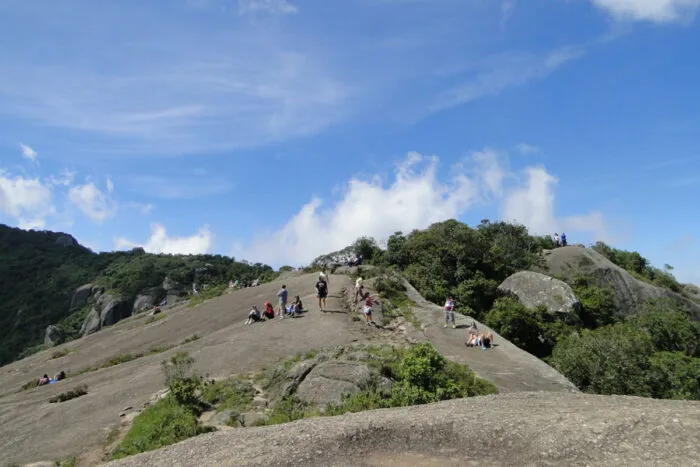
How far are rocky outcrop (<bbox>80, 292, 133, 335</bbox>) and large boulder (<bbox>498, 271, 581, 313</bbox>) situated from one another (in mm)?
51054

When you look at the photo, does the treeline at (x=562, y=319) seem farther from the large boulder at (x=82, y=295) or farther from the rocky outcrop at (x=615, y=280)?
the large boulder at (x=82, y=295)

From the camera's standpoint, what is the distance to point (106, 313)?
64.4 meters

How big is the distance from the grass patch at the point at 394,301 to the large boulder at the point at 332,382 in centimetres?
850

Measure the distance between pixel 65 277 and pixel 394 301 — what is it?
264 ft

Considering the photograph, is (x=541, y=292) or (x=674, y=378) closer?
(x=674, y=378)

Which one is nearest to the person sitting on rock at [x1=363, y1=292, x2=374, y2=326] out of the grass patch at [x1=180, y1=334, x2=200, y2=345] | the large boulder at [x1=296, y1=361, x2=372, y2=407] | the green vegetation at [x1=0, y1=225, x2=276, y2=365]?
the large boulder at [x1=296, y1=361, x2=372, y2=407]

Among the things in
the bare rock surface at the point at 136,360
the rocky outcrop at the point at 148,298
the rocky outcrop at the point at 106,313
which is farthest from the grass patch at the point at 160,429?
the rocky outcrop at the point at 106,313

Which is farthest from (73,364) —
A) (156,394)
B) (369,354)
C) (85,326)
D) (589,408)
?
(85,326)

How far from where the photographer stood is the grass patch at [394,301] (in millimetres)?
24750

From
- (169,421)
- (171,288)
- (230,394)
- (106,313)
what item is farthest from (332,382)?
(171,288)

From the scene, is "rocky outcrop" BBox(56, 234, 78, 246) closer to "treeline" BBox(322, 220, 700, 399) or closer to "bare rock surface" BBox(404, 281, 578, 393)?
"treeline" BBox(322, 220, 700, 399)

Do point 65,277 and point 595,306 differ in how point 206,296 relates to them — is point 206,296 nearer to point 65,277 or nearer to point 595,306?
point 595,306

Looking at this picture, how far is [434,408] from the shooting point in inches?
478

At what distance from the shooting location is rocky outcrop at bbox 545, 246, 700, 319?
4003cm
